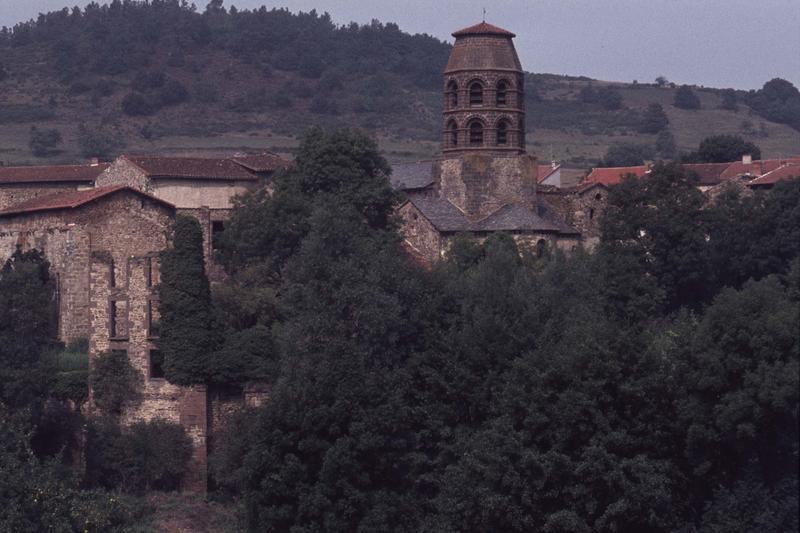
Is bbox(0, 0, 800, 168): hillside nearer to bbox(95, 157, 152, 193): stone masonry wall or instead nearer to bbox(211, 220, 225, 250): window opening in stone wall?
bbox(95, 157, 152, 193): stone masonry wall

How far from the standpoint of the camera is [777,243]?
1861 inches

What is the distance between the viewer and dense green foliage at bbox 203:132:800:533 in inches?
1282

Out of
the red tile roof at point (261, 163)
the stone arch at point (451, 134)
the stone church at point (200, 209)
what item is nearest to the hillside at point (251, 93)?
the red tile roof at point (261, 163)

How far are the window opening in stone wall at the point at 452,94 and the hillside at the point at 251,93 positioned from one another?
159ft

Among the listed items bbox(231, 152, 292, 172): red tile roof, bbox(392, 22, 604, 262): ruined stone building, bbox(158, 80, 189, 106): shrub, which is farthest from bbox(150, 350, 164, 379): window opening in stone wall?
bbox(158, 80, 189, 106): shrub

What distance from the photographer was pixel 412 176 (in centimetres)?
6006

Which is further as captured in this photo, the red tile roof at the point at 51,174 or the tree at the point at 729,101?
the tree at the point at 729,101

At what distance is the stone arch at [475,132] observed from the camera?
55281mm

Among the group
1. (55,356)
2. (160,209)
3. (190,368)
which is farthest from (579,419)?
(160,209)

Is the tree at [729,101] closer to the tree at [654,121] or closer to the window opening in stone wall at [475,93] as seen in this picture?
the tree at [654,121]

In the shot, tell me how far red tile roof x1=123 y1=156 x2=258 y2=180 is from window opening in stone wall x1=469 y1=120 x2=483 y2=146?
7.34 metres

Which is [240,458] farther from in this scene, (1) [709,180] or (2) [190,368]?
(1) [709,180]

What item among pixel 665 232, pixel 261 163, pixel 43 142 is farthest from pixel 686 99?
pixel 665 232

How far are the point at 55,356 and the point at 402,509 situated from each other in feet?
38.3
